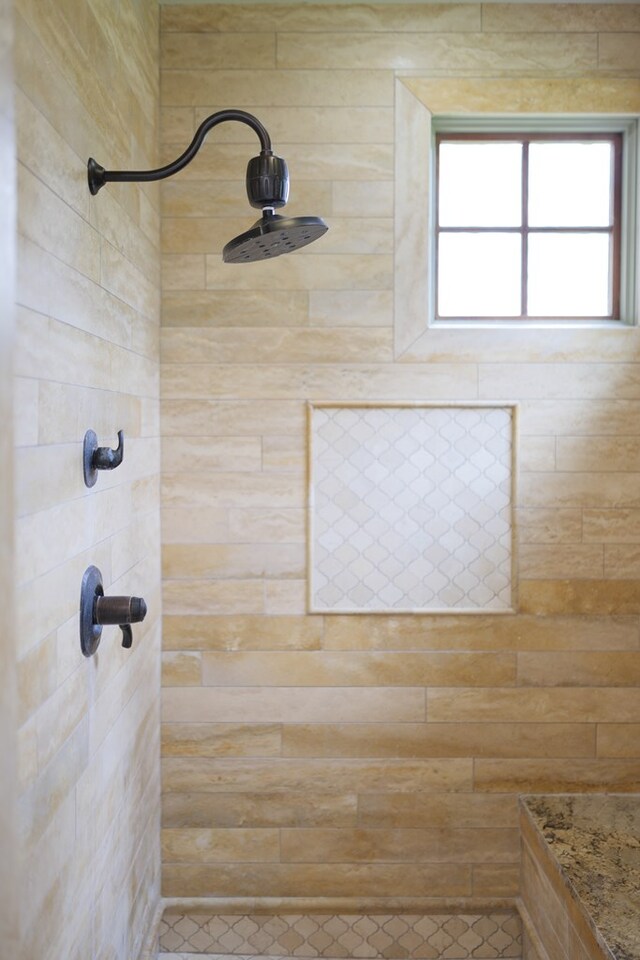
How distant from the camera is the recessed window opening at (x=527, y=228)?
90.7 inches

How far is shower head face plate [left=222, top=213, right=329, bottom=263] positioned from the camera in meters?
1.42

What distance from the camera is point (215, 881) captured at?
2.27 metres

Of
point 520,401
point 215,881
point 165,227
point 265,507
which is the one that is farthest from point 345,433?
point 215,881

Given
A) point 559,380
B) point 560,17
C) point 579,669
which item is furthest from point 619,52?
point 579,669

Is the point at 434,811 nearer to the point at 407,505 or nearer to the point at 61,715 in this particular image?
the point at 407,505

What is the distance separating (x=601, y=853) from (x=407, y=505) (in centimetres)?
100

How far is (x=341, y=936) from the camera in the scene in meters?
2.25

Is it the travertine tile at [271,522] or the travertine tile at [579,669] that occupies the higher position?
the travertine tile at [271,522]

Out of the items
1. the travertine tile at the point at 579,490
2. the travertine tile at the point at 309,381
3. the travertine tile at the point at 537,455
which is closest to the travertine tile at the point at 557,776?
the travertine tile at the point at 579,490

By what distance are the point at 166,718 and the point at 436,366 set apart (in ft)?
4.10

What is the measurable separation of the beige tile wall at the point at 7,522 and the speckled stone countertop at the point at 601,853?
1331 millimetres

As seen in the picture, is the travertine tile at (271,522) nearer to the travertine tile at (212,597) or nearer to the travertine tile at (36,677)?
the travertine tile at (212,597)

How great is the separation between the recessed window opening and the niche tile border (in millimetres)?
1731

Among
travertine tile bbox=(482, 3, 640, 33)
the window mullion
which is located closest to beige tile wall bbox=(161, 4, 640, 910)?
the window mullion
